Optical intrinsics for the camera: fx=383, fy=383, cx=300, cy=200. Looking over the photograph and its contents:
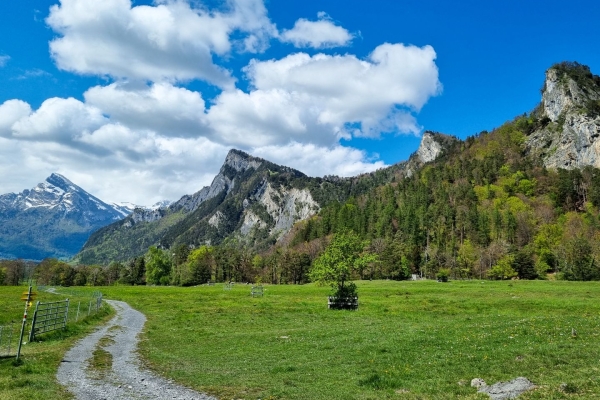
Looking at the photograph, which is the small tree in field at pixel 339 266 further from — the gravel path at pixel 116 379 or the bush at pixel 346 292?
the gravel path at pixel 116 379

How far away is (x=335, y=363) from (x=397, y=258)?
13461 centimetres

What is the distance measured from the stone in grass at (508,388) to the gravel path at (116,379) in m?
11.0

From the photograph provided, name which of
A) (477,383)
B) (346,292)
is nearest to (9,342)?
(477,383)

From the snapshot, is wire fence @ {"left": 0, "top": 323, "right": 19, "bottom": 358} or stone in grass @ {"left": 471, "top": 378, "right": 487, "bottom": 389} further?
wire fence @ {"left": 0, "top": 323, "right": 19, "bottom": 358}

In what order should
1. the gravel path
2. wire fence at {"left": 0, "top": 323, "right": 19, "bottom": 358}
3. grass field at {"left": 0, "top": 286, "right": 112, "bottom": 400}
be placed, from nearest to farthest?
grass field at {"left": 0, "top": 286, "right": 112, "bottom": 400}
the gravel path
wire fence at {"left": 0, "top": 323, "right": 19, "bottom": 358}

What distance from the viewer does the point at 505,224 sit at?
550 feet

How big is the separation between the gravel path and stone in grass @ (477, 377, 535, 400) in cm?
1103

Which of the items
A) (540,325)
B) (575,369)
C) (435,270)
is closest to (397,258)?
(435,270)

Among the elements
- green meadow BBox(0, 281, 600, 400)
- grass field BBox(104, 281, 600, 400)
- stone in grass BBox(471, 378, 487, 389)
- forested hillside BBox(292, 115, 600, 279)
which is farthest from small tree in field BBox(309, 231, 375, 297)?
forested hillside BBox(292, 115, 600, 279)

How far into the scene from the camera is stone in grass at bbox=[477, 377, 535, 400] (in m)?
13.8

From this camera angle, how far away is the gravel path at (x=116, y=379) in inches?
656

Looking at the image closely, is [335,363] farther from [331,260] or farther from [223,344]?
[331,260]

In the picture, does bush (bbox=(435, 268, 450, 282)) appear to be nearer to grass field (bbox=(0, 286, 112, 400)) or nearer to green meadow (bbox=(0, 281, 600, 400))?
green meadow (bbox=(0, 281, 600, 400))

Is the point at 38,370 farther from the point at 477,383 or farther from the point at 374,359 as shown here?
the point at 477,383
